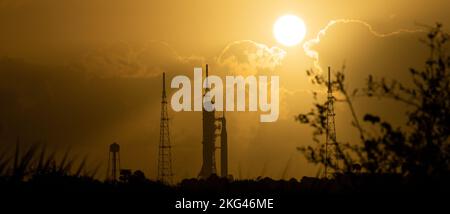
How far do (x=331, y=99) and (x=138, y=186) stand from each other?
7023 millimetres

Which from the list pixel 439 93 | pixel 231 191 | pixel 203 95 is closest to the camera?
pixel 439 93

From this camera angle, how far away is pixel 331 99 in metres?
14.9

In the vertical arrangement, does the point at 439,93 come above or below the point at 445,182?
above

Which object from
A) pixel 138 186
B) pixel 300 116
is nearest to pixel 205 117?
pixel 138 186

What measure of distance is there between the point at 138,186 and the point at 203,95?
8172cm

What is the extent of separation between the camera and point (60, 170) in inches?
530
